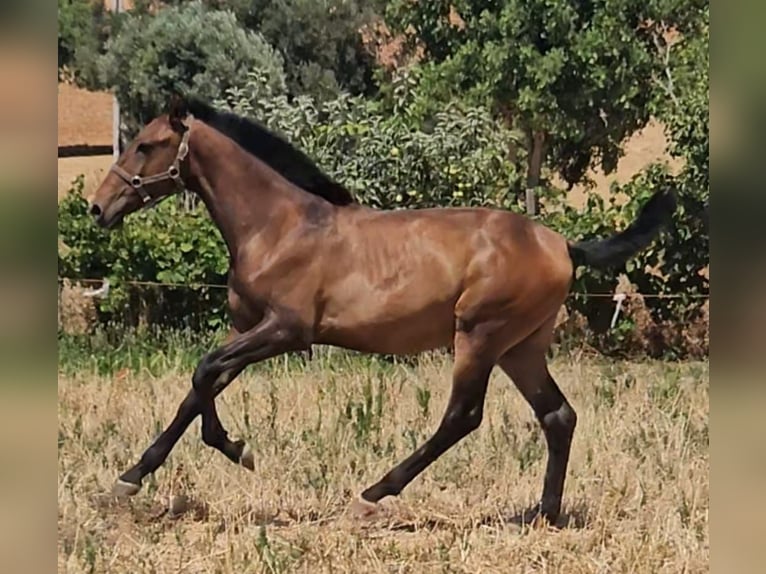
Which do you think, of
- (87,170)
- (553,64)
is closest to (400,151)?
Result: (553,64)

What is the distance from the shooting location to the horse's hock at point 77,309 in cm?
698

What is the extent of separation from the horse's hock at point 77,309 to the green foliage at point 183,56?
3.69 ft

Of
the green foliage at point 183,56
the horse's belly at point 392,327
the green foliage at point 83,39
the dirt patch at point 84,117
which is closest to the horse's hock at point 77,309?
the dirt patch at point 84,117

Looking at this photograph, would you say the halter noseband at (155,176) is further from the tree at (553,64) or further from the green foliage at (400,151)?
the tree at (553,64)

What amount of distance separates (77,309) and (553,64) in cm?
330

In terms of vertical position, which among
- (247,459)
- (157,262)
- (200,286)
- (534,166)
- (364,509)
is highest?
(534,166)

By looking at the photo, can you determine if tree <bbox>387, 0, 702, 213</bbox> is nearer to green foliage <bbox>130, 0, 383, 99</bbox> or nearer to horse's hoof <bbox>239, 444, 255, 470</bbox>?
green foliage <bbox>130, 0, 383, 99</bbox>

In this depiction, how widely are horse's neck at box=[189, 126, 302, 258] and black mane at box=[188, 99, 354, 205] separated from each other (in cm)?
6

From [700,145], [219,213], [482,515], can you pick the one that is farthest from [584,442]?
[700,145]

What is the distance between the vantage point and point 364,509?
4.46 metres

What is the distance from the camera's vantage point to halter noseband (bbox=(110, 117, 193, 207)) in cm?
445

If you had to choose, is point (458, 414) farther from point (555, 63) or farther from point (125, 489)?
point (555, 63)
